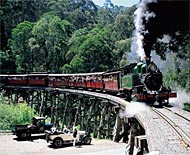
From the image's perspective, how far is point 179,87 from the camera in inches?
1142

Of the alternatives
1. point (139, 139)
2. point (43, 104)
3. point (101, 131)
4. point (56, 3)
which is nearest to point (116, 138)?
point (101, 131)

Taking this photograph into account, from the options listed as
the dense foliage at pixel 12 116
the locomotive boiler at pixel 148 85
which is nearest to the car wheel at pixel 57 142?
the locomotive boiler at pixel 148 85

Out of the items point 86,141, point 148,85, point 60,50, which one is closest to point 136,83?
point 148,85

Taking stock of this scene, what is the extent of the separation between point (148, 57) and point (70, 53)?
87.4 feet

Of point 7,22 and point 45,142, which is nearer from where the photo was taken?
point 45,142

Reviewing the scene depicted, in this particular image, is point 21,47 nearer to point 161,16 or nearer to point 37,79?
point 37,79

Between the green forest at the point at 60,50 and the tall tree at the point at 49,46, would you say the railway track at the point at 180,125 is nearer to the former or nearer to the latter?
the green forest at the point at 60,50

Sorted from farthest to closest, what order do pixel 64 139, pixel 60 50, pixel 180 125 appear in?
pixel 60 50, pixel 64 139, pixel 180 125

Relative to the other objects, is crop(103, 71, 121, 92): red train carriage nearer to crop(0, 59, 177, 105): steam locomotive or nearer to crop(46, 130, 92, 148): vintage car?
crop(0, 59, 177, 105): steam locomotive

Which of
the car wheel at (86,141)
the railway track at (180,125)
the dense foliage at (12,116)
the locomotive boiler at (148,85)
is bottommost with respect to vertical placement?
the car wheel at (86,141)

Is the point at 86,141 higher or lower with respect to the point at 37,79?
lower

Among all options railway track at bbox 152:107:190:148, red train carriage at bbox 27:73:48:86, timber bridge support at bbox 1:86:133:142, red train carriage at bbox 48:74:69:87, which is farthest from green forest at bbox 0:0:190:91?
railway track at bbox 152:107:190:148

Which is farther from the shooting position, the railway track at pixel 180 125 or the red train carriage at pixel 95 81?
the red train carriage at pixel 95 81

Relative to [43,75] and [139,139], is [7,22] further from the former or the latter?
[139,139]
